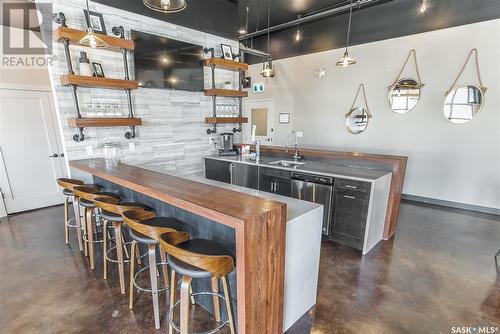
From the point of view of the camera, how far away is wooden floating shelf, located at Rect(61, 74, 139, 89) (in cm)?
272

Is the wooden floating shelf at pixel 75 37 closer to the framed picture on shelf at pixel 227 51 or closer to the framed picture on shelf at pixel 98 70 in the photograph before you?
the framed picture on shelf at pixel 98 70

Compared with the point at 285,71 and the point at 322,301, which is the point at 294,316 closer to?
the point at 322,301

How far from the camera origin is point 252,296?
1342 millimetres

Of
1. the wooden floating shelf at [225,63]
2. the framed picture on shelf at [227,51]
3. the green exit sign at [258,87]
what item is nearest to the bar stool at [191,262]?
the wooden floating shelf at [225,63]

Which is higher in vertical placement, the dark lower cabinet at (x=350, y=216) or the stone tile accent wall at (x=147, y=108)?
the stone tile accent wall at (x=147, y=108)

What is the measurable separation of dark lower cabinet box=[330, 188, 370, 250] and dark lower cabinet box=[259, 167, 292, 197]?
0.66 m

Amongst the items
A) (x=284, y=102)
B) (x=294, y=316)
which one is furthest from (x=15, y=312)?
(x=284, y=102)

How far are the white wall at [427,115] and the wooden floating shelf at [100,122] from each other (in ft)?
13.6

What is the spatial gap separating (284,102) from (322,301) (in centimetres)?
525

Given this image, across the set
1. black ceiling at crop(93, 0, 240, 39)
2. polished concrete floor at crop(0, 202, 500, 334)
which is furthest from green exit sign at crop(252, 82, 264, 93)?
polished concrete floor at crop(0, 202, 500, 334)

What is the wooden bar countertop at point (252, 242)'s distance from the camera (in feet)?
4.12

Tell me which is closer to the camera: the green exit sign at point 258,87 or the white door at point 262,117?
the green exit sign at point 258,87

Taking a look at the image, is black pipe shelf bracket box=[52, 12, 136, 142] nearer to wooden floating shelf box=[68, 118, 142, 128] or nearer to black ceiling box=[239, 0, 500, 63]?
wooden floating shelf box=[68, 118, 142, 128]

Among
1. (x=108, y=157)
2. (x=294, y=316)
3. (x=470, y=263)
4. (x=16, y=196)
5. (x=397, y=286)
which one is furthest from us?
(x=16, y=196)
